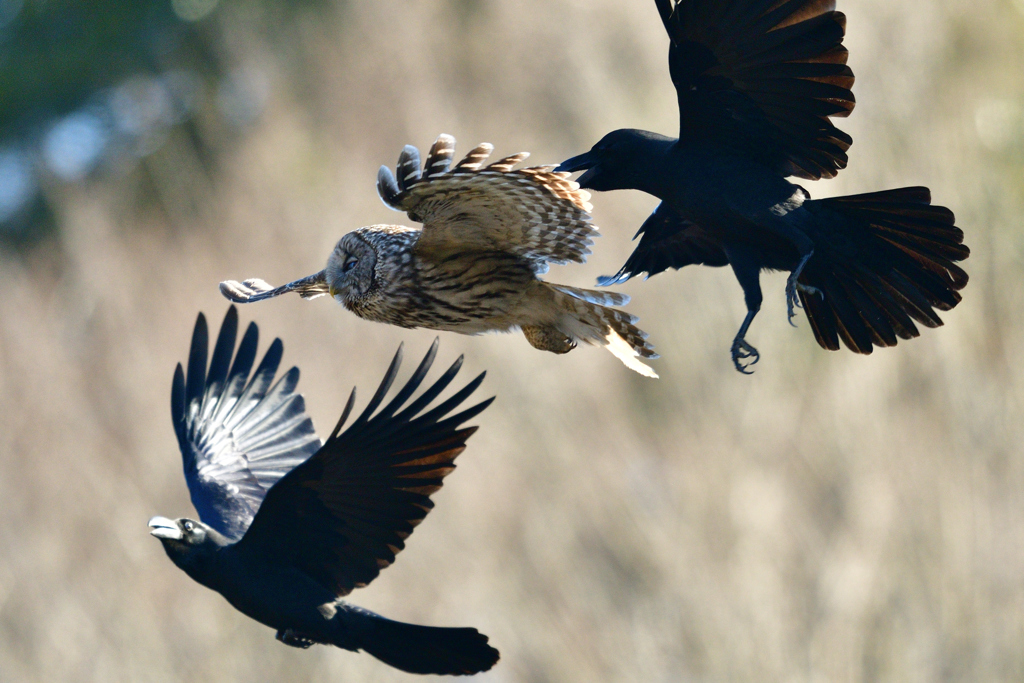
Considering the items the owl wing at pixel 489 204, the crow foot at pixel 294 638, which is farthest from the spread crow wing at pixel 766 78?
the crow foot at pixel 294 638

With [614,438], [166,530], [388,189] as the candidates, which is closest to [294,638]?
[166,530]

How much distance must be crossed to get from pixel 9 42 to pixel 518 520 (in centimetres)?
873

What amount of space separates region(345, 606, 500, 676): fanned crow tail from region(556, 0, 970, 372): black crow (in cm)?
117

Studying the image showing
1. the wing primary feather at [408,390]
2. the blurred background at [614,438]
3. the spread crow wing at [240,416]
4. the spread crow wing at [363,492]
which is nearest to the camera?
the wing primary feather at [408,390]

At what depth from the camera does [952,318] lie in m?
7.98

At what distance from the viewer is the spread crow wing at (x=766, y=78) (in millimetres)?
2391

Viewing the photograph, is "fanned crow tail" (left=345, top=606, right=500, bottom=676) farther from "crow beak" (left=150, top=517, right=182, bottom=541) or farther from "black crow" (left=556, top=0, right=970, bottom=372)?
"black crow" (left=556, top=0, right=970, bottom=372)

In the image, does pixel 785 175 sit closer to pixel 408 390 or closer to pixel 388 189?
pixel 388 189

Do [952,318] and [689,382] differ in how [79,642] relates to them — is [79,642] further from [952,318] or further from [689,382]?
[952,318]

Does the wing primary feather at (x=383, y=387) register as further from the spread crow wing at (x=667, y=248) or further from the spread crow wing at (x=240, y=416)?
the spread crow wing at (x=240, y=416)

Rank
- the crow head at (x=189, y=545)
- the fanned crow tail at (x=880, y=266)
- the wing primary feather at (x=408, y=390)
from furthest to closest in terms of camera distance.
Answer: the crow head at (x=189, y=545)
the wing primary feather at (x=408, y=390)
the fanned crow tail at (x=880, y=266)

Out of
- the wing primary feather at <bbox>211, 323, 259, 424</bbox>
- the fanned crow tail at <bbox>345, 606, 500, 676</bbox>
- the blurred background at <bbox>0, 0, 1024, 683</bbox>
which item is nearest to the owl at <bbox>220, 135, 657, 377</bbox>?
the wing primary feather at <bbox>211, 323, 259, 424</bbox>

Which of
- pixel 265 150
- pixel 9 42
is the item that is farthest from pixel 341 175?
pixel 9 42

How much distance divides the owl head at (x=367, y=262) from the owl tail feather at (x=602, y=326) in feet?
1.59
